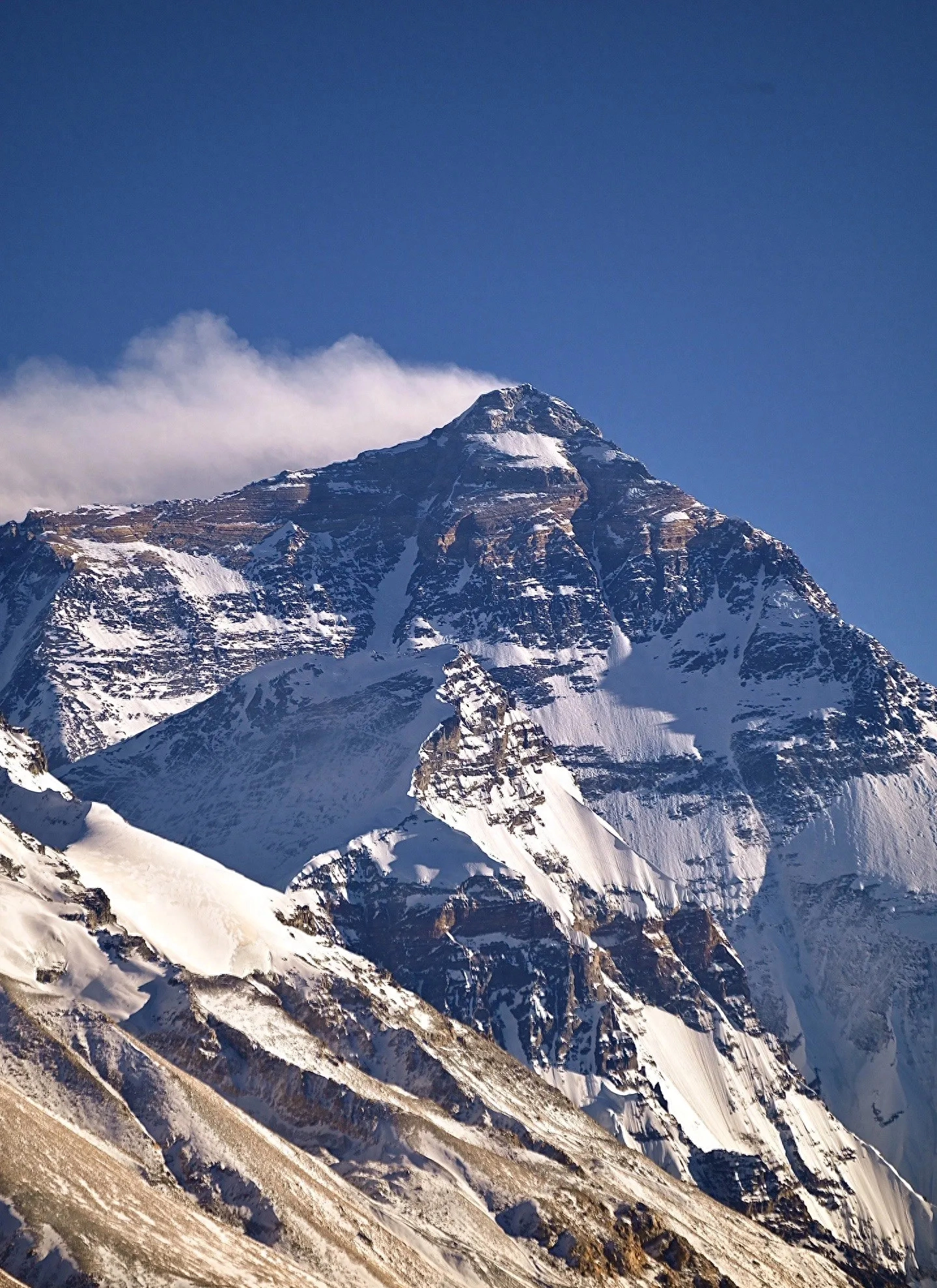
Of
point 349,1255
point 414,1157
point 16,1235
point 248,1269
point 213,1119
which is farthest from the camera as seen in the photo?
point 414,1157

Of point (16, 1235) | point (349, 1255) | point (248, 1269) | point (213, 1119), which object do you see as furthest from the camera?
point (213, 1119)

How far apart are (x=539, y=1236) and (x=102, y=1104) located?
4794 centimetres

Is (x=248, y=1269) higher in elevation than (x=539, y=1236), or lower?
lower

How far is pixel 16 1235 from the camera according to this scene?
13638 centimetres

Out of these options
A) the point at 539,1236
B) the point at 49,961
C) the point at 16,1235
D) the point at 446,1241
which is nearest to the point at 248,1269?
the point at 16,1235

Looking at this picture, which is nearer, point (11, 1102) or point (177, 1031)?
point (11, 1102)

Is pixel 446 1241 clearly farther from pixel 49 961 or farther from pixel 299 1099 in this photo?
pixel 49 961

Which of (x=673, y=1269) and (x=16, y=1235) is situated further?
(x=673, y=1269)

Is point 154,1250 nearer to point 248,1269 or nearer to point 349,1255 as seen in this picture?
point 248,1269

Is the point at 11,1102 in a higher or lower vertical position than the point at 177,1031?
lower

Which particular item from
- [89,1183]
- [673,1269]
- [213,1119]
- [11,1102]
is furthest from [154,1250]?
[673,1269]

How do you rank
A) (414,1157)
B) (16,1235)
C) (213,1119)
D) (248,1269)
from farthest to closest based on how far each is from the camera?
(414,1157) < (213,1119) < (248,1269) < (16,1235)

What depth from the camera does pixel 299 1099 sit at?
637 feet

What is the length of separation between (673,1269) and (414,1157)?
31.3m
